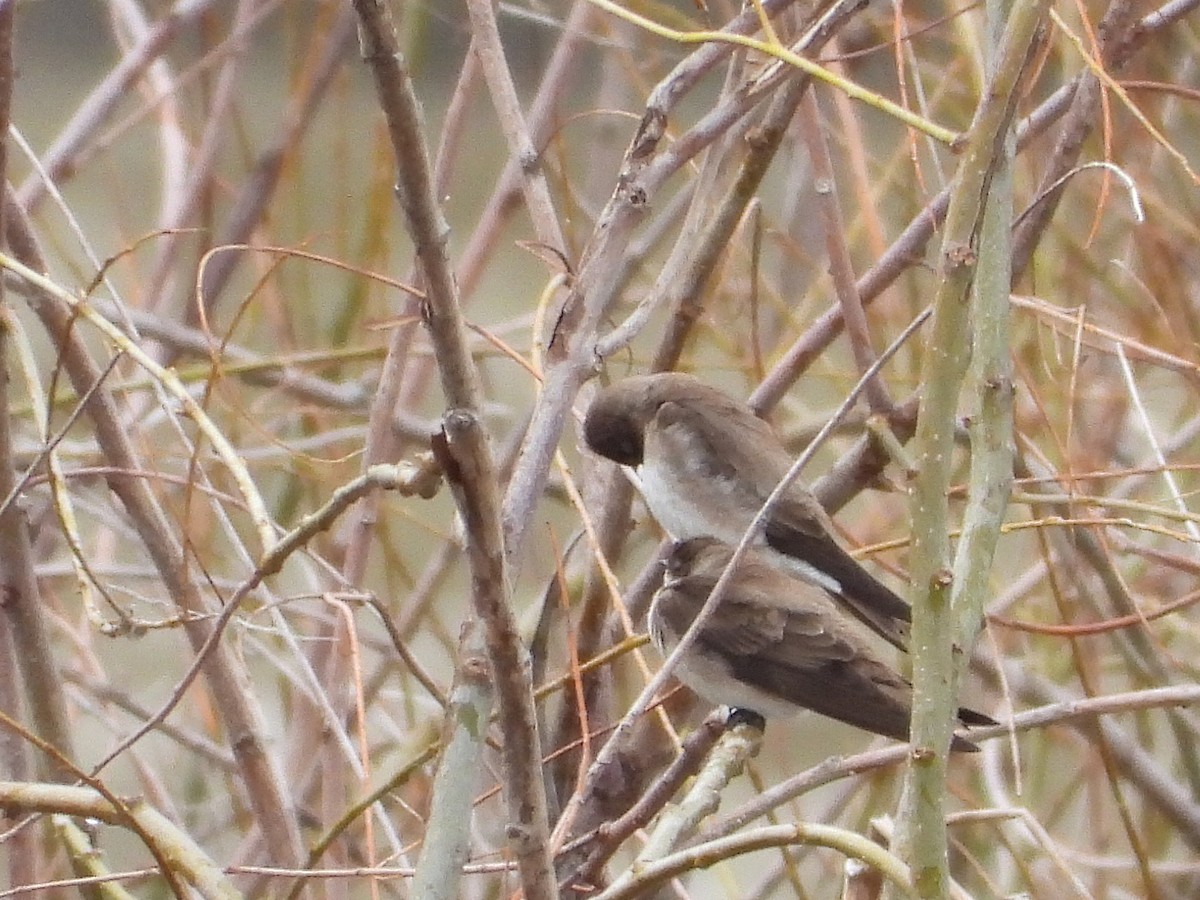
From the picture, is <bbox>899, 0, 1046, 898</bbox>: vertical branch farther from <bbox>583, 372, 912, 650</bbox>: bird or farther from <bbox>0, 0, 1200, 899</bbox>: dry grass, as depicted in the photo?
<bbox>583, 372, 912, 650</bbox>: bird

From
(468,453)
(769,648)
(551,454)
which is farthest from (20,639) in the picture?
(769,648)

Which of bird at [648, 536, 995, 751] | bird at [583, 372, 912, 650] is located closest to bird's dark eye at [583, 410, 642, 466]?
bird at [583, 372, 912, 650]

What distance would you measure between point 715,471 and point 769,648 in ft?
0.83

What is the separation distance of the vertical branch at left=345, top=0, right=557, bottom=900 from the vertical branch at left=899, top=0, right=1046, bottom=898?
0.20 m

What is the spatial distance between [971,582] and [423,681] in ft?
1.24

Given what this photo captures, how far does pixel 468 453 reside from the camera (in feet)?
2.26

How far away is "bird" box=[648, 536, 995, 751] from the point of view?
174cm

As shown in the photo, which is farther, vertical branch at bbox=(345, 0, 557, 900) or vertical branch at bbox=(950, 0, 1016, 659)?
vertical branch at bbox=(950, 0, 1016, 659)

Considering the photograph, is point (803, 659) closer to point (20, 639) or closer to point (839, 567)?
point (839, 567)

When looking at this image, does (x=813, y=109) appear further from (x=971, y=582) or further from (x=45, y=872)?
(x=45, y=872)

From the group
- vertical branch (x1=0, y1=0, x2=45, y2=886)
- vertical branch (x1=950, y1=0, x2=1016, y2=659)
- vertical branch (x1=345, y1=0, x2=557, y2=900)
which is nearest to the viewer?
vertical branch (x1=345, y1=0, x2=557, y2=900)

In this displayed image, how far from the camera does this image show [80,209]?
6234mm

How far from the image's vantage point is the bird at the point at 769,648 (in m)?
1.74

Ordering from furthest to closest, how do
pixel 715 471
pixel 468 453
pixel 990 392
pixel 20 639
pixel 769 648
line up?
pixel 715 471 < pixel 769 648 < pixel 20 639 < pixel 990 392 < pixel 468 453
